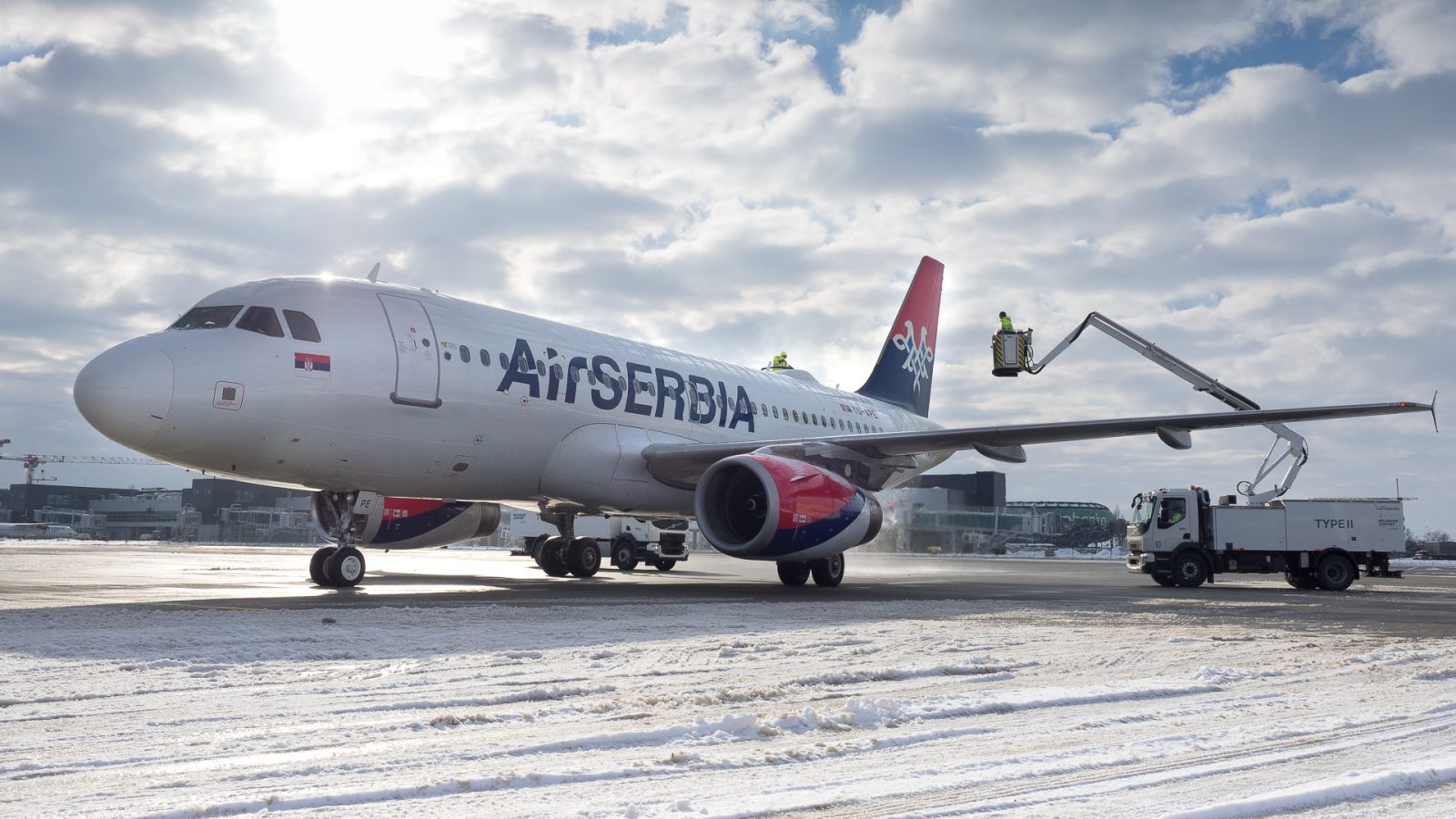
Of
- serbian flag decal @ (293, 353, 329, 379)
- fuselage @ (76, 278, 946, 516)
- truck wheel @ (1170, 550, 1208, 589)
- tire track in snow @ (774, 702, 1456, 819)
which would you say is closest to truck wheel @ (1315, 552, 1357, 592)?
truck wheel @ (1170, 550, 1208, 589)

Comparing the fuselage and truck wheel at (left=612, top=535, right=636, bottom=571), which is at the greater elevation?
the fuselage

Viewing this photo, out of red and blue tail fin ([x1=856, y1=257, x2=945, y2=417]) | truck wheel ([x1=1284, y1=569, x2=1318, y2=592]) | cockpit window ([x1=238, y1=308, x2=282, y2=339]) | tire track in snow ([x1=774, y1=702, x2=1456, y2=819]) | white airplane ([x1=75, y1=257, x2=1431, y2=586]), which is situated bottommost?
truck wheel ([x1=1284, y1=569, x2=1318, y2=592])

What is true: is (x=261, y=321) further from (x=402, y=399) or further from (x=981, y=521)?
(x=981, y=521)

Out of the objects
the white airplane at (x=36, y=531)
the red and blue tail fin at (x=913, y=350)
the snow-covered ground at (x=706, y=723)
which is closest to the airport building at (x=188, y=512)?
the white airplane at (x=36, y=531)

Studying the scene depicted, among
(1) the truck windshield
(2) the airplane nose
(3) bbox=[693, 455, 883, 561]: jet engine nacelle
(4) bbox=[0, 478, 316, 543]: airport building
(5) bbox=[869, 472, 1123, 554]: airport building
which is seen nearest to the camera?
(2) the airplane nose

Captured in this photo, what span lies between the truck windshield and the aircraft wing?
576cm

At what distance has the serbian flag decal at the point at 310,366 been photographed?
449 inches

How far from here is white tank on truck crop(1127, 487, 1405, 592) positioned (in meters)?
19.4

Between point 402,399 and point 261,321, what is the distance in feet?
5.63

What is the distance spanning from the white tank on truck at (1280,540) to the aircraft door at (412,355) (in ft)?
45.3

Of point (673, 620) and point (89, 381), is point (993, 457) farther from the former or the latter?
point (89, 381)

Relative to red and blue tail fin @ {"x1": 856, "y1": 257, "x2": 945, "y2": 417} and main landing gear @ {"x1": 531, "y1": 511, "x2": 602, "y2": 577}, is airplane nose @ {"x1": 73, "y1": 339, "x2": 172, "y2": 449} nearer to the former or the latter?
main landing gear @ {"x1": 531, "y1": 511, "x2": 602, "y2": 577}

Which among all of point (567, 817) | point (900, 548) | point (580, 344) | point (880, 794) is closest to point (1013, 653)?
point (880, 794)

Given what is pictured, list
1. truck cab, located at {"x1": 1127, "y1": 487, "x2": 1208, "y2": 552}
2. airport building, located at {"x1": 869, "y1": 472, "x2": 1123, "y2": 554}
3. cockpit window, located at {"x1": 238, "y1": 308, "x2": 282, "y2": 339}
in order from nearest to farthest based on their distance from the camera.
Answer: cockpit window, located at {"x1": 238, "y1": 308, "x2": 282, "y2": 339} → truck cab, located at {"x1": 1127, "y1": 487, "x2": 1208, "y2": 552} → airport building, located at {"x1": 869, "y1": 472, "x2": 1123, "y2": 554}
